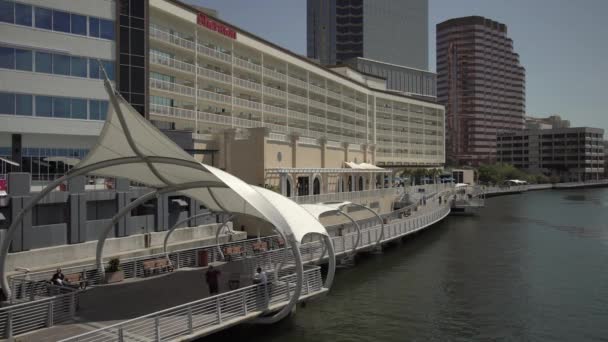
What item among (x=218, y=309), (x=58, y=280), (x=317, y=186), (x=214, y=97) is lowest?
(x=218, y=309)

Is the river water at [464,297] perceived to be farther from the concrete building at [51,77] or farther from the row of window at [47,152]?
the concrete building at [51,77]

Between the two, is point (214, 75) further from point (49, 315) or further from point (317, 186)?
point (49, 315)

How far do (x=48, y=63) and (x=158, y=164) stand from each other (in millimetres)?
22942

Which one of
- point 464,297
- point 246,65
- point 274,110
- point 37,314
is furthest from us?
point 274,110

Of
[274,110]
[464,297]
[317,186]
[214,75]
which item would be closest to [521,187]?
[274,110]

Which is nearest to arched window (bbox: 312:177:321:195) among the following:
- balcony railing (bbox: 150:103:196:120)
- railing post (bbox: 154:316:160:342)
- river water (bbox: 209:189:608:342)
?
river water (bbox: 209:189:608:342)

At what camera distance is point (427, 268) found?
37250mm

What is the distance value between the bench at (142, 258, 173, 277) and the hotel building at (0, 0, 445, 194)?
987cm

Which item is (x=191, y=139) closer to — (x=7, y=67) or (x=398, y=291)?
(x=7, y=67)

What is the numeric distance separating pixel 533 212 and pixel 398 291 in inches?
2603

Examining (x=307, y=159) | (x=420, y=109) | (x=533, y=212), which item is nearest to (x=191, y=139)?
(x=307, y=159)

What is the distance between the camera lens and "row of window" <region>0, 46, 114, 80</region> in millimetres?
36719

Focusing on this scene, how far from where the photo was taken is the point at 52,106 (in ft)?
127

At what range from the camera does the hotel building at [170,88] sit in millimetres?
37719
